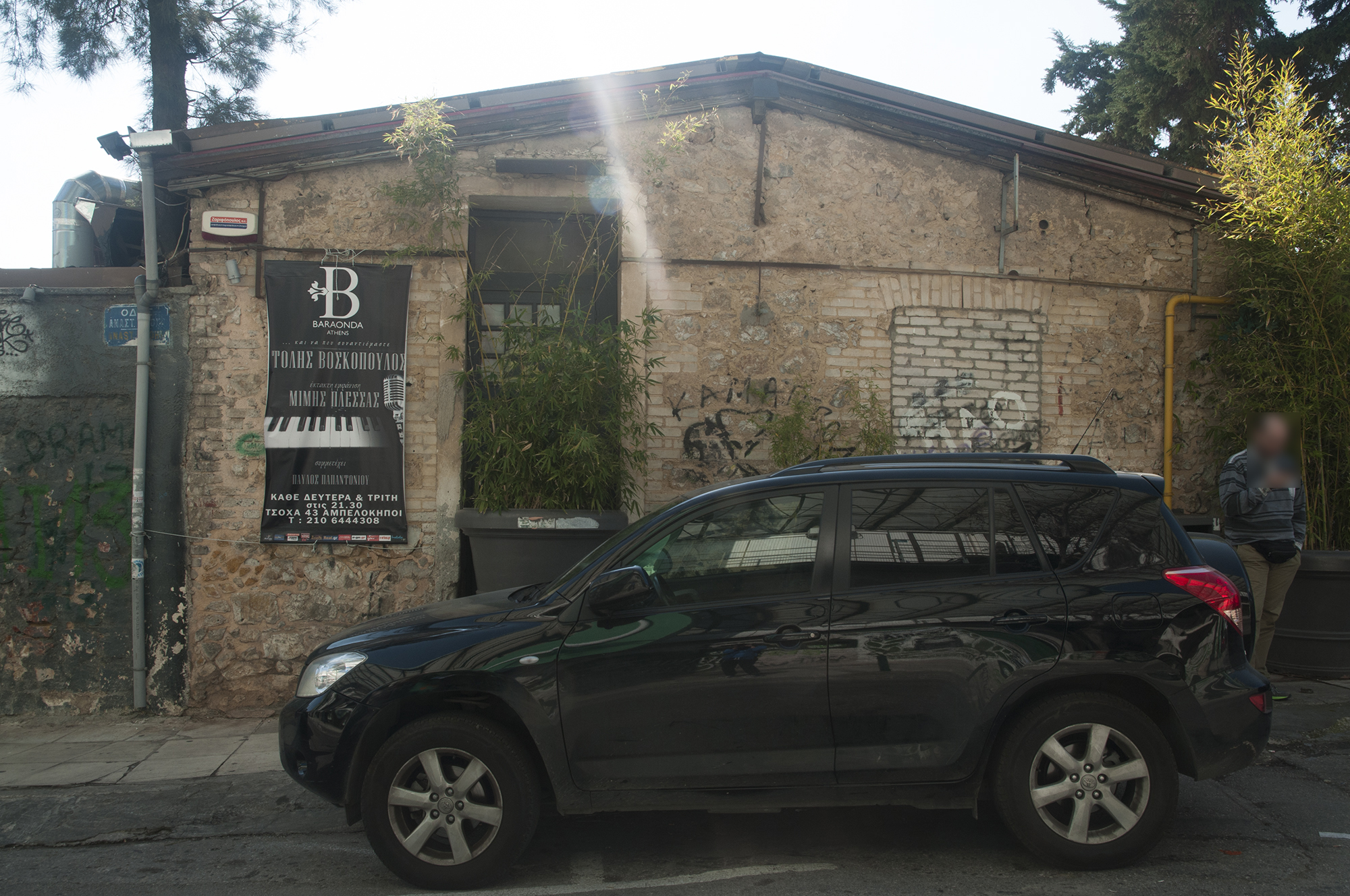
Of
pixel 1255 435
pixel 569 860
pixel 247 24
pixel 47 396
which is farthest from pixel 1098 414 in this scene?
pixel 247 24

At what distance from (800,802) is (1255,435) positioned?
5018 millimetres

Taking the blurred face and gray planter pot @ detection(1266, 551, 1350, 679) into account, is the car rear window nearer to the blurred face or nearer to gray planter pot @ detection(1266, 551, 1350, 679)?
the blurred face

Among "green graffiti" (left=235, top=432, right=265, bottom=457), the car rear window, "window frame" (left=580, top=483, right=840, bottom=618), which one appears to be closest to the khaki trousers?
the car rear window

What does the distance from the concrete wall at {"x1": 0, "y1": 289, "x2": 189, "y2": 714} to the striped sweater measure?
760cm

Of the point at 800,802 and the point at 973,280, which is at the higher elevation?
the point at 973,280

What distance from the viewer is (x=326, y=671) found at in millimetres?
3609

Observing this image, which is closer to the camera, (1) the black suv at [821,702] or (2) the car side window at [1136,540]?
(1) the black suv at [821,702]

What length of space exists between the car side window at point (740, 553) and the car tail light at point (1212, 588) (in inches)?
57.4

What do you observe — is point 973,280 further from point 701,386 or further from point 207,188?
point 207,188

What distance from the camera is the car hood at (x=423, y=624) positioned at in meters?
3.58

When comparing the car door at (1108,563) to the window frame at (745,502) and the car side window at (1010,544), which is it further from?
→ the window frame at (745,502)

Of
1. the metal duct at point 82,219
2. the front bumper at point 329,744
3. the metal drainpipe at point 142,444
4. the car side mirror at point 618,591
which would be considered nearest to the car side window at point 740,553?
the car side mirror at point 618,591

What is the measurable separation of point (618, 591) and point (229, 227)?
4.95 meters

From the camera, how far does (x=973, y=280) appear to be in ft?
23.4
